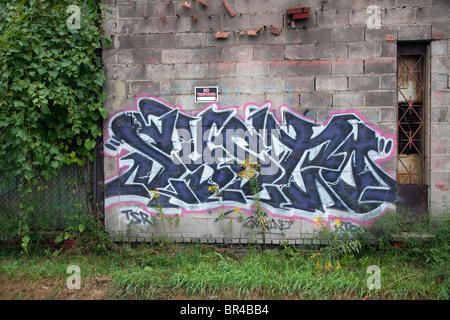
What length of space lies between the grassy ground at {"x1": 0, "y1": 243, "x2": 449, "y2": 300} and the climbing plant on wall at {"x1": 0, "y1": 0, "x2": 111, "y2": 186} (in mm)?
1388

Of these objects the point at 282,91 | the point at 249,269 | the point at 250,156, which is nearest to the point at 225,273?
the point at 249,269

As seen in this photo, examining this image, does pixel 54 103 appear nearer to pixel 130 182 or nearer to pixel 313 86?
pixel 130 182

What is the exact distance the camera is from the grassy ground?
11.9ft

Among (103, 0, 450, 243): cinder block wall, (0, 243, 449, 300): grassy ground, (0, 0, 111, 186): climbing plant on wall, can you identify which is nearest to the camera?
(0, 243, 449, 300): grassy ground

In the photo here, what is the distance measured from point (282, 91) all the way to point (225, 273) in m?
2.63

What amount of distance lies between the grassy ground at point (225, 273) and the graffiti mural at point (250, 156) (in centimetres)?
59

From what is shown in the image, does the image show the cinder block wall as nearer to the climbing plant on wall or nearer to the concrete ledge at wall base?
the concrete ledge at wall base

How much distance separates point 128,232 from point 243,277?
199 centimetres

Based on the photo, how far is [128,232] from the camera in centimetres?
475

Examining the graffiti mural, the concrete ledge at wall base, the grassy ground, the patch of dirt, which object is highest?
the graffiti mural

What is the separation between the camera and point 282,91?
4.55 m

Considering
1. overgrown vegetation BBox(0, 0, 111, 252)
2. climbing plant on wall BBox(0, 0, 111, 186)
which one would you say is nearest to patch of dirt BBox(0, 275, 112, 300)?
overgrown vegetation BBox(0, 0, 111, 252)

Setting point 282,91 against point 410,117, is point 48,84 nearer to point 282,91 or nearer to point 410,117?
point 282,91

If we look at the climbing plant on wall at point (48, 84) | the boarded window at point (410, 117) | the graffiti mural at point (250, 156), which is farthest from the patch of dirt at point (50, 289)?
the boarded window at point (410, 117)
